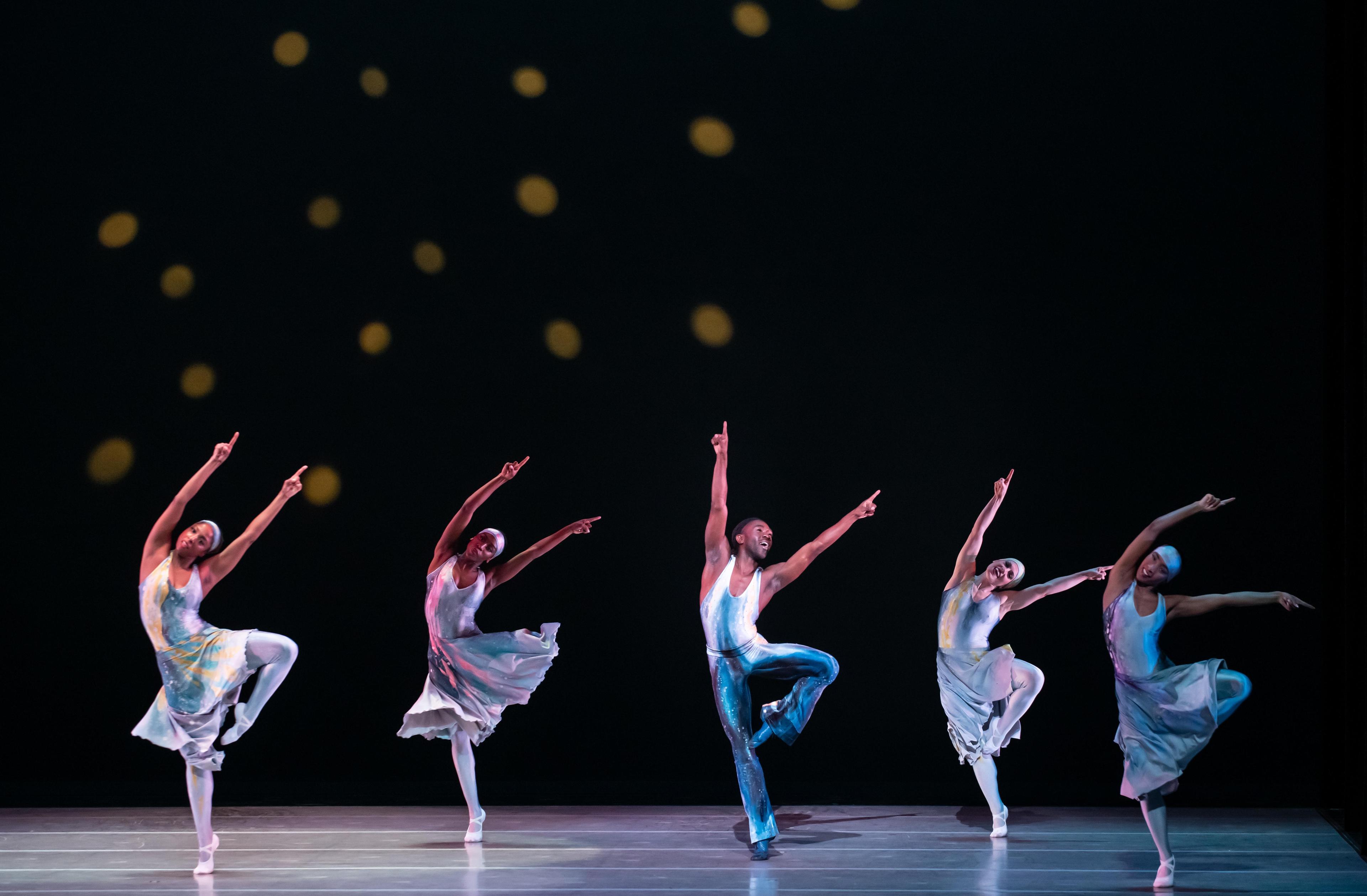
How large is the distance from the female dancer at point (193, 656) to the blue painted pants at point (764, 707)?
1.59 m

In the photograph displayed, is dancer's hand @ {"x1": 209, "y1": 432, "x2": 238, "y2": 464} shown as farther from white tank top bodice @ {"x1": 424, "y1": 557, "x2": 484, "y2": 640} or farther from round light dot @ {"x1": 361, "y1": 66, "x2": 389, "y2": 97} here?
round light dot @ {"x1": 361, "y1": 66, "x2": 389, "y2": 97}

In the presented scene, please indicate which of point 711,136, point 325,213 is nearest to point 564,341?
point 711,136

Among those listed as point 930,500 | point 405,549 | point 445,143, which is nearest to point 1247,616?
point 930,500

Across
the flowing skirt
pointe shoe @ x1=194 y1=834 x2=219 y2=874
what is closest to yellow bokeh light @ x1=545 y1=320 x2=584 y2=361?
the flowing skirt

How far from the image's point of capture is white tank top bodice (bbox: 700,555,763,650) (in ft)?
15.2

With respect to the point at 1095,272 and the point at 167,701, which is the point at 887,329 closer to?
the point at 1095,272

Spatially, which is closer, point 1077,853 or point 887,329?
point 1077,853

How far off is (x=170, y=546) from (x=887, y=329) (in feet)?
10.6

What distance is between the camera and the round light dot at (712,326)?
5.97 m

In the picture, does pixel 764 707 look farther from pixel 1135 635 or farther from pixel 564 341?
pixel 564 341

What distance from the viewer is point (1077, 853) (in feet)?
15.5

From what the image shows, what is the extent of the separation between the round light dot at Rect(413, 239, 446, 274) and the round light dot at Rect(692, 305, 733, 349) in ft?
4.03

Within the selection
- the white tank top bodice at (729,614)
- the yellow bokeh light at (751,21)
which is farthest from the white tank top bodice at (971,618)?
the yellow bokeh light at (751,21)

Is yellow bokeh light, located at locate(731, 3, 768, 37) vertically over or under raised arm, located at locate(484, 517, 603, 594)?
over
